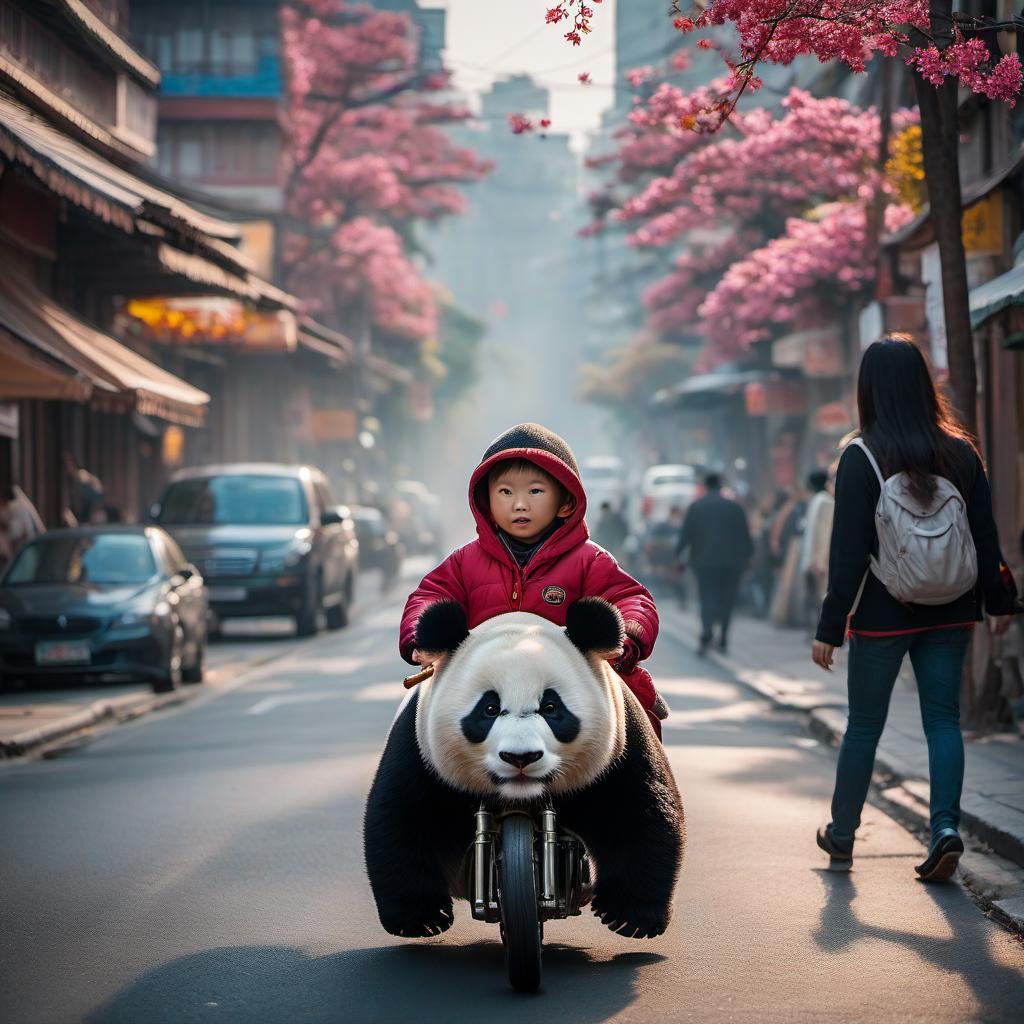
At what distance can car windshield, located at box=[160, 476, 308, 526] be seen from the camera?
79.0ft

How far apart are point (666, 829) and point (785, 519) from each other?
766 inches

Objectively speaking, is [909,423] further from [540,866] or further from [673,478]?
[673,478]

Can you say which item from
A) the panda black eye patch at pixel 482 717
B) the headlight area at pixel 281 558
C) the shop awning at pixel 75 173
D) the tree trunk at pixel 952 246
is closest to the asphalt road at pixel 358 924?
the panda black eye patch at pixel 482 717

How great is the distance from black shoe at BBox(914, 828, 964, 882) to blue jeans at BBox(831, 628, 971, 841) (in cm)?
5

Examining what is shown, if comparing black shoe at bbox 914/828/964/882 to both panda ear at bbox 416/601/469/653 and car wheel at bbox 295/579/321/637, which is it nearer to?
panda ear at bbox 416/601/469/653

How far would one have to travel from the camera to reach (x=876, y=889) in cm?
749

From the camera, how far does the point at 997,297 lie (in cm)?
1095

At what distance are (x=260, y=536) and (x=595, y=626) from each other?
18261mm

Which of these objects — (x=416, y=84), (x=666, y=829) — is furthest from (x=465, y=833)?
(x=416, y=84)

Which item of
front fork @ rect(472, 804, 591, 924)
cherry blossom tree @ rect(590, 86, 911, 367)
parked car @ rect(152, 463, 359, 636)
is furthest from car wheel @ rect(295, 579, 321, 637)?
front fork @ rect(472, 804, 591, 924)

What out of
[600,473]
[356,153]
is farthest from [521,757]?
[600,473]

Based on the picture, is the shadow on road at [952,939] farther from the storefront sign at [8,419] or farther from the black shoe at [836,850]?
the storefront sign at [8,419]

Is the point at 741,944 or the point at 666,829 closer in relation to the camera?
the point at 666,829

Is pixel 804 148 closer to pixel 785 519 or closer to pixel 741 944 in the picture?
pixel 785 519
